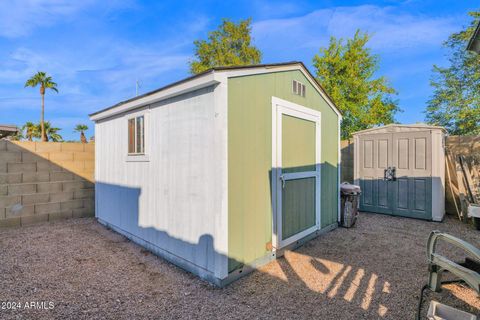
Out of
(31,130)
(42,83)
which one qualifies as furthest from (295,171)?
(31,130)

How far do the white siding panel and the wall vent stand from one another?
5.32ft

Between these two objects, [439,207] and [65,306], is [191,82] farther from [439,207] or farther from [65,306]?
[439,207]

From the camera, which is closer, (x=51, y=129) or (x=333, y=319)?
(x=333, y=319)

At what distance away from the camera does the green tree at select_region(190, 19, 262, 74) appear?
1711 cm

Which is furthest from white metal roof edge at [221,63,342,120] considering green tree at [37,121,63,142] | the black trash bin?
green tree at [37,121,63,142]

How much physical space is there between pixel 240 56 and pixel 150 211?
52.2ft

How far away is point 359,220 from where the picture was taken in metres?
5.48

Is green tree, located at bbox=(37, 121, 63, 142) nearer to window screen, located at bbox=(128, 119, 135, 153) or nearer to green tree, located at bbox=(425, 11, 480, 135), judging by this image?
window screen, located at bbox=(128, 119, 135, 153)

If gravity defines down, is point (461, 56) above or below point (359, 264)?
above

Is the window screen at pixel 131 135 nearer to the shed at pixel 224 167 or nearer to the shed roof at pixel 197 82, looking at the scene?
the shed at pixel 224 167

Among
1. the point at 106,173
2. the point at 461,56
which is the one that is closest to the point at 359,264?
the point at 106,173

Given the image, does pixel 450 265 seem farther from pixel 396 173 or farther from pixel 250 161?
pixel 396 173

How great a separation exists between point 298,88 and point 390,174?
3.57 metres

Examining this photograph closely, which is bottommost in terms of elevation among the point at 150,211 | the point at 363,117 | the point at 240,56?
the point at 150,211
